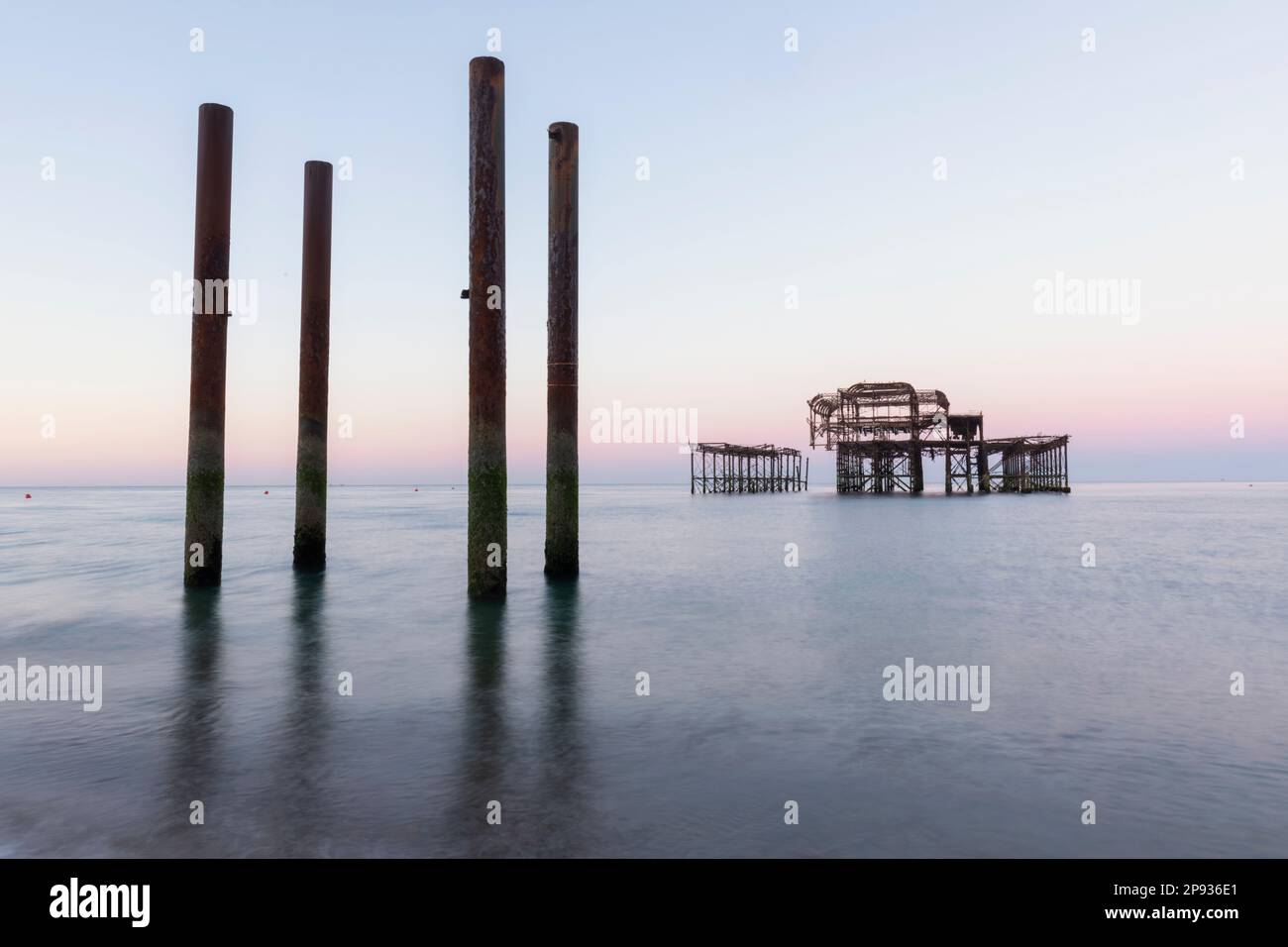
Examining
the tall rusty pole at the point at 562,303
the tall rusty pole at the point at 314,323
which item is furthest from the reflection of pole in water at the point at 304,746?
the tall rusty pole at the point at 562,303

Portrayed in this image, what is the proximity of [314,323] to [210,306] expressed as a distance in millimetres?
2782

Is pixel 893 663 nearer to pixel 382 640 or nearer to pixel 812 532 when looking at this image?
pixel 382 640

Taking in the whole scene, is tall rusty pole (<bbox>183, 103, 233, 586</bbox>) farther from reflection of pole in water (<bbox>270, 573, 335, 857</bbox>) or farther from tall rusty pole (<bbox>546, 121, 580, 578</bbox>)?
tall rusty pole (<bbox>546, 121, 580, 578</bbox>)

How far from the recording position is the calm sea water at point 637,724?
4688mm

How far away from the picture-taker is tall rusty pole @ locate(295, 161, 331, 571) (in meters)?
14.8

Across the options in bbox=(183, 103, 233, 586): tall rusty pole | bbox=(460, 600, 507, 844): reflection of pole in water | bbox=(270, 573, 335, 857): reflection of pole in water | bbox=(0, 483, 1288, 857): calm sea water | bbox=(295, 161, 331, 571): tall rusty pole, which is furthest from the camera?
bbox=(295, 161, 331, 571): tall rusty pole

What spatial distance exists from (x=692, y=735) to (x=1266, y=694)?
6.58 metres

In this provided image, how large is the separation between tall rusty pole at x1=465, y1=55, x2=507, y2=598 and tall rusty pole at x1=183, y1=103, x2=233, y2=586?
13.9ft

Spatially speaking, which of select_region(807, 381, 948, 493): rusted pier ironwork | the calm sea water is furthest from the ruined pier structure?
the calm sea water

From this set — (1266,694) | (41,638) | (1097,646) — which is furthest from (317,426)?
(1266,694)

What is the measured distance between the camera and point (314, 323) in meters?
14.8

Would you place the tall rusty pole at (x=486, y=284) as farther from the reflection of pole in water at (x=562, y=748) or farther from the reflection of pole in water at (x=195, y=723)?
the reflection of pole in water at (x=195, y=723)

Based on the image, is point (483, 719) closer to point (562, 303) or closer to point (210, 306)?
point (562, 303)
